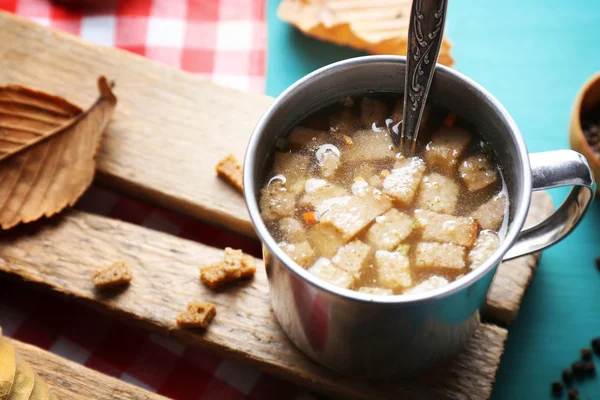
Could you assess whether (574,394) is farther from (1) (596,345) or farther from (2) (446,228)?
(2) (446,228)

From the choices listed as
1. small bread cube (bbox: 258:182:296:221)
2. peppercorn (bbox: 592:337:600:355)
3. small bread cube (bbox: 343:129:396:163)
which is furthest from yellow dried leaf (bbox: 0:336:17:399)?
peppercorn (bbox: 592:337:600:355)

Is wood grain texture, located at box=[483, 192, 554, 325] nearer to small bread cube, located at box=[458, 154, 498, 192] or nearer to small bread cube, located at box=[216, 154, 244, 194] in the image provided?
small bread cube, located at box=[458, 154, 498, 192]

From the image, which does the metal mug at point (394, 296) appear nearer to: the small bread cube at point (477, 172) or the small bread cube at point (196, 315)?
the small bread cube at point (477, 172)

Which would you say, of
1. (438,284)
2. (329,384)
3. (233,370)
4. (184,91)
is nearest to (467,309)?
(438,284)

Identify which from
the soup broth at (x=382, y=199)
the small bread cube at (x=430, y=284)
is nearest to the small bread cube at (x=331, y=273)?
the soup broth at (x=382, y=199)

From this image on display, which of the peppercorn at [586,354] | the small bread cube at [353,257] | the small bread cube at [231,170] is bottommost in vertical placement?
the peppercorn at [586,354]

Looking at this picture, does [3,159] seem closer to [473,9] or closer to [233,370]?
[233,370]

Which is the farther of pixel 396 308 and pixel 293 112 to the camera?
pixel 293 112
